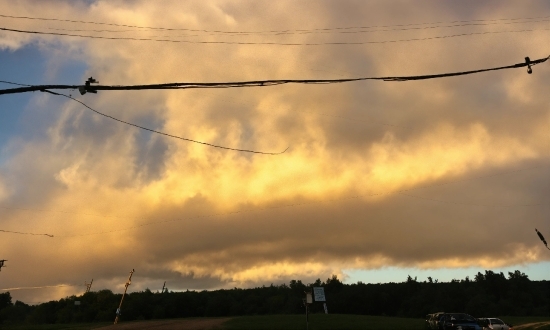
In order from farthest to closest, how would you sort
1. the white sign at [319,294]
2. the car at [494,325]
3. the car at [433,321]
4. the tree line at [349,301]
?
the tree line at [349,301] → the white sign at [319,294] → the car at [494,325] → the car at [433,321]

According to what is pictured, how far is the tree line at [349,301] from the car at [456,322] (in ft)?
297

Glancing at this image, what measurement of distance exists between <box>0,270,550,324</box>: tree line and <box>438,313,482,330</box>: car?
90590 millimetres

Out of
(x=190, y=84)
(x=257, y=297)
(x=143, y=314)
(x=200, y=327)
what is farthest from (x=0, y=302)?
(x=190, y=84)

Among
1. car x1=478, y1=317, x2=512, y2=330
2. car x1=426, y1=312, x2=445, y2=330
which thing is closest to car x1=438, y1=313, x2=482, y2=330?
car x1=426, y1=312, x2=445, y2=330

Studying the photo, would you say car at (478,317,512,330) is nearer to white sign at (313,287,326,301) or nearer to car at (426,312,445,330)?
car at (426,312,445,330)

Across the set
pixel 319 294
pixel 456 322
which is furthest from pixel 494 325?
pixel 319 294

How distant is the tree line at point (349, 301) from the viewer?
13512cm

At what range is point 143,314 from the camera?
141m

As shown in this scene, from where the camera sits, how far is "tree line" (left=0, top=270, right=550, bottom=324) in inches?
5320

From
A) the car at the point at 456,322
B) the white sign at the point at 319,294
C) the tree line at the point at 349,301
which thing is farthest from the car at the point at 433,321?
the tree line at the point at 349,301

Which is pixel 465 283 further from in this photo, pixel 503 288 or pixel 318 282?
pixel 318 282

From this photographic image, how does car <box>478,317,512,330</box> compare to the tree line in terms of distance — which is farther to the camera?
the tree line

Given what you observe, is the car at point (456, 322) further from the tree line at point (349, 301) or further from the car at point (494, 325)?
the tree line at point (349, 301)

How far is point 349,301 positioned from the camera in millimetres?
150875
